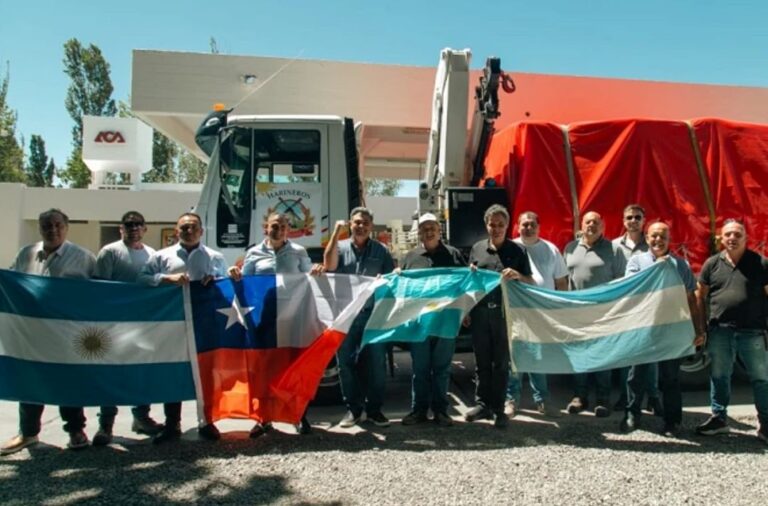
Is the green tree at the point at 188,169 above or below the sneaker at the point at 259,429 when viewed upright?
above

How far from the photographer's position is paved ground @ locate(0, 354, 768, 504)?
11.5 feet

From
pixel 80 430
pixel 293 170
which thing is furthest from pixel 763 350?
pixel 80 430

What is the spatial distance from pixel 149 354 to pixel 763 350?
202 inches

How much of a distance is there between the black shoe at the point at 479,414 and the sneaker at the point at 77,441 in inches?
129

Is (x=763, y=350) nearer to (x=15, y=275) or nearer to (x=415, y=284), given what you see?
(x=415, y=284)

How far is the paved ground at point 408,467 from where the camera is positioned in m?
3.50

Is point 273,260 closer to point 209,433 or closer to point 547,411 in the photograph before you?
point 209,433

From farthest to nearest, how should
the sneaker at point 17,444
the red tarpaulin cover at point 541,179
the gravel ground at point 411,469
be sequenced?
the red tarpaulin cover at point 541,179 → the sneaker at point 17,444 → the gravel ground at point 411,469

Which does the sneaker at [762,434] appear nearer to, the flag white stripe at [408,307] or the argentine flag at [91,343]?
the flag white stripe at [408,307]

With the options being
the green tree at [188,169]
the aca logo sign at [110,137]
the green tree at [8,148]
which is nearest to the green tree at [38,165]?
the green tree at [8,148]

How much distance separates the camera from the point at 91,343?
4539mm

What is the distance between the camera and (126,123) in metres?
23.9

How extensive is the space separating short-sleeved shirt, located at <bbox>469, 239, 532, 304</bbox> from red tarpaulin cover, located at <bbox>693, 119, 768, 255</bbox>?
2489 mm

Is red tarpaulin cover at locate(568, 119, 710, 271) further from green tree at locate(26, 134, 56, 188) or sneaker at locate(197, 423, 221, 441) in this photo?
green tree at locate(26, 134, 56, 188)
